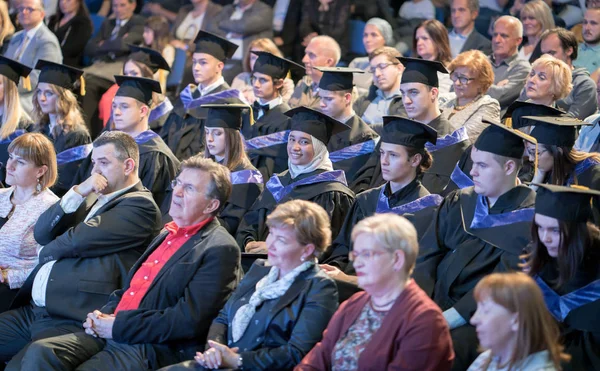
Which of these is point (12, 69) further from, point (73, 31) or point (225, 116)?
point (73, 31)

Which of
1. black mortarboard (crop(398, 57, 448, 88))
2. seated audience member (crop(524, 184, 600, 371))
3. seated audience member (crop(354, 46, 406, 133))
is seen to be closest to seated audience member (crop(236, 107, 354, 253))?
black mortarboard (crop(398, 57, 448, 88))

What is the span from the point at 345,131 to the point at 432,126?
78 centimetres

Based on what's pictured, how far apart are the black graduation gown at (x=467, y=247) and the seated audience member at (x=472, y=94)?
1.85 m

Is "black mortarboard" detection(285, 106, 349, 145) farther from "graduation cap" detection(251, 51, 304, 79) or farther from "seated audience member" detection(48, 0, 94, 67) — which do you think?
"seated audience member" detection(48, 0, 94, 67)

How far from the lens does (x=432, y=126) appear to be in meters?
6.36

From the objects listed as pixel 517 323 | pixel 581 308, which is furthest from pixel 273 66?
pixel 517 323

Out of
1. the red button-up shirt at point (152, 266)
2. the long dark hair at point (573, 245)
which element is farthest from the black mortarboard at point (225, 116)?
the long dark hair at point (573, 245)

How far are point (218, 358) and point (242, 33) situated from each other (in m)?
5.95

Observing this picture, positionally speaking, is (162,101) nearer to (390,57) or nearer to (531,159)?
(390,57)

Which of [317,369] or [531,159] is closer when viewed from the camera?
[317,369]

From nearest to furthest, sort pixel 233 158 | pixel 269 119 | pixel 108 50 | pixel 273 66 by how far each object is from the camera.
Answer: pixel 233 158 → pixel 269 119 → pixel 273 66 → pixel 108 50

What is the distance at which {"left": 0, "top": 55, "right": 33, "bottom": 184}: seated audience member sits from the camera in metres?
7.83

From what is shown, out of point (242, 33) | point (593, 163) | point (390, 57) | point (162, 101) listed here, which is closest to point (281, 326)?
point (593, 163)

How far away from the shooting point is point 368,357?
3.68m
